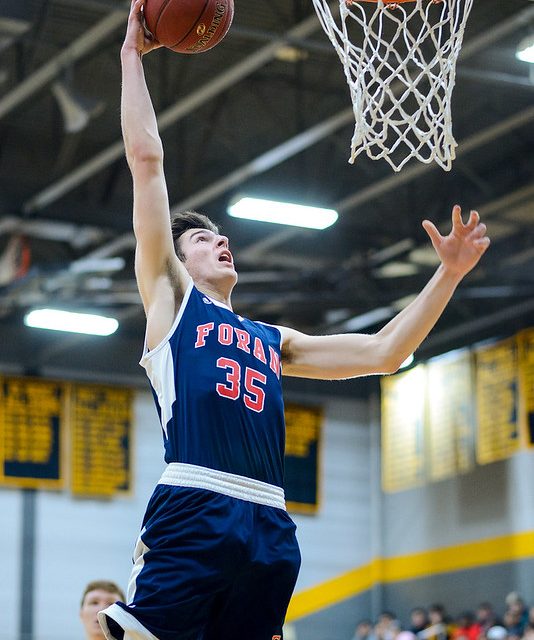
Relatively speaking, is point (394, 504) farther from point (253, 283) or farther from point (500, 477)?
point (253, 283)

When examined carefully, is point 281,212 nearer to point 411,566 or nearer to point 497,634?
point 497,634

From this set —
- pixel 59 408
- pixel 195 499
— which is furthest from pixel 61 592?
pixel 195 499

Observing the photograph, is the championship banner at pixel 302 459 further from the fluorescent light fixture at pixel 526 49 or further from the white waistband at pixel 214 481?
the white waistband at pixel 214 481

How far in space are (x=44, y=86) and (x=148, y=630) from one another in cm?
1102

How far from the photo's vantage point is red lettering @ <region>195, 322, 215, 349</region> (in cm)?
409

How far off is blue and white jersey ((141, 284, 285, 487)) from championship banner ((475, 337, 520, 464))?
1416 centimetres

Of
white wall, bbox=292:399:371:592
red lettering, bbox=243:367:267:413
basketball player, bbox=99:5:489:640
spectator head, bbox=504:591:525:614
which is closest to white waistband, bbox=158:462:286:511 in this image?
basketball player, bbox=99:5:489:640

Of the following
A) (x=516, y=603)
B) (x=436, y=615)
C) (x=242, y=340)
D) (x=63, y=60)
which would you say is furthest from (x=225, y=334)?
(x=436, y=615)

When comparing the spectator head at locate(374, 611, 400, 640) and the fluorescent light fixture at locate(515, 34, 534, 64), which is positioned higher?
the fluorescent light fixture at locate(515, 34, 534, 64)

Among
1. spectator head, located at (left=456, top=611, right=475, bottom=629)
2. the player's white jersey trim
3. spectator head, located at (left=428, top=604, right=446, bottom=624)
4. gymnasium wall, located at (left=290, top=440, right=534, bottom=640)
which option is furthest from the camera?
spectator head, located at (left=428, top=604, right=446, bottom=624)

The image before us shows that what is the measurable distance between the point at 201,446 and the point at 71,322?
15.0 meters

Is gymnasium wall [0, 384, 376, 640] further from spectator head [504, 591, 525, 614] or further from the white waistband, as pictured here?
the white waistband

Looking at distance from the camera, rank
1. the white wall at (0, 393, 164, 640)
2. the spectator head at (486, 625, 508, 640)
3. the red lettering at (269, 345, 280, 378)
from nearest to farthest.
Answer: the red lettering at (269, 345, 280, 378) < the spectator head at (486, 625, 508, 640) < the white wall at (0, 393, 164, 640)

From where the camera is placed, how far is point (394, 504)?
21.0m
